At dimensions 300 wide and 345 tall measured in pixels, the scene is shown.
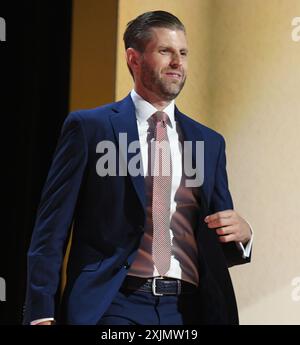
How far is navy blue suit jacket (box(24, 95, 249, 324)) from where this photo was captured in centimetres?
185

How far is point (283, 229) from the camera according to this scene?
269 centimetres

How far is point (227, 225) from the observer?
1923 millimetres

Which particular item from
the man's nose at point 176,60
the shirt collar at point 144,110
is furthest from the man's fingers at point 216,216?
the man's nose at point 176,60

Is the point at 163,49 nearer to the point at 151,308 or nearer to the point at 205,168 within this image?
the point at 205,168

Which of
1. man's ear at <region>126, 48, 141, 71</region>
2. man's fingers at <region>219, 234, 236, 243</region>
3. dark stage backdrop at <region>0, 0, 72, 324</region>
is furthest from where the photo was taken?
dark stage backdrop at <region>0, 0, 72, 324</region>

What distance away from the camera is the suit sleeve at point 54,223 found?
183 cm

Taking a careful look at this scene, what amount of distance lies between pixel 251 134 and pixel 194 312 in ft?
3.13

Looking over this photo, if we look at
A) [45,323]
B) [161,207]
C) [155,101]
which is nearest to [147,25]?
[155,101]

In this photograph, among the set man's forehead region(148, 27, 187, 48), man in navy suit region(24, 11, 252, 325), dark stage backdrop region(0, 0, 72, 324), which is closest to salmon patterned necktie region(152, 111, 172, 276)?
man in navy suit region(24, 11, 252, 325)

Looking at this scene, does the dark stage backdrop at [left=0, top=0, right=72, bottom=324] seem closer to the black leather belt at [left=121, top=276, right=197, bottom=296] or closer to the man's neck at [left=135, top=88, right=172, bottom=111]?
the man's neck at [left=135, top=88, right=172, bottom=111]

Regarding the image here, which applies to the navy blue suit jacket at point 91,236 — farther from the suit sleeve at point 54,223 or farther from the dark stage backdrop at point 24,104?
the dark stage backdrop at point 24,104

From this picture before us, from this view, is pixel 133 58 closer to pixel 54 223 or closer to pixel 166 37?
pixel 166 37

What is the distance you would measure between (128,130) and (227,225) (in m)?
0.33
